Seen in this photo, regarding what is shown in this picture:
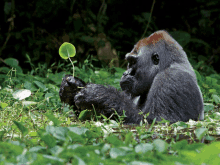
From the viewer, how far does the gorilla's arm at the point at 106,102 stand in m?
2.06

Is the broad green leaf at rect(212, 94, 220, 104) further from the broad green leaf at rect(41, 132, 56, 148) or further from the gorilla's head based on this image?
the broad green leaf at rect(41, 132, 56, 148)

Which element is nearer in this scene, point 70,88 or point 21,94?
point 70,88

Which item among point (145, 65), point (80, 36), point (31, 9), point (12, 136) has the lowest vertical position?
point (12, 136)

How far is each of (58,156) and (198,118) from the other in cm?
121

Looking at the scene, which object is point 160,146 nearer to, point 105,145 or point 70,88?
point 105,145

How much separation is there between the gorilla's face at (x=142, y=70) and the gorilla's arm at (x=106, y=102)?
21cm

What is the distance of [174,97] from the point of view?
6.71 ft

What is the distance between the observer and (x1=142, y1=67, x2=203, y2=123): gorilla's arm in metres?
2.04

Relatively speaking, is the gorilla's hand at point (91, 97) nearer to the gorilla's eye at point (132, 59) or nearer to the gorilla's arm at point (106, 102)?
the gorilla's arm at point (106, 102)

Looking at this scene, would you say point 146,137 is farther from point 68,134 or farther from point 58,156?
point 58,156

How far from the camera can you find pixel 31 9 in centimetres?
592

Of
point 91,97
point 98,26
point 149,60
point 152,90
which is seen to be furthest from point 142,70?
point 98,26

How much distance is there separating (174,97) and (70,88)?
2.57 feet

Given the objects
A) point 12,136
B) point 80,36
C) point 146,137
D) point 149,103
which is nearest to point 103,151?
point 146,137
